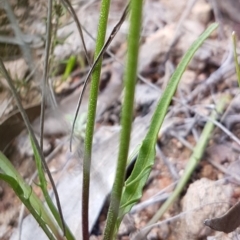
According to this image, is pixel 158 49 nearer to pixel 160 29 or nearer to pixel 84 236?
pixel 160 29

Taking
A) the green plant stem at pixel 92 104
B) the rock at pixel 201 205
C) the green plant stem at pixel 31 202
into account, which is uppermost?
the green plant stem at pixel 92 104

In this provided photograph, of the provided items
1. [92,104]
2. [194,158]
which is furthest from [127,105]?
[194,158]

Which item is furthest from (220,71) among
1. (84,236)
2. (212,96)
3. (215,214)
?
(84,236)

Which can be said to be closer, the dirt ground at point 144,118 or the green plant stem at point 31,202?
the green plant stem at point 31,202

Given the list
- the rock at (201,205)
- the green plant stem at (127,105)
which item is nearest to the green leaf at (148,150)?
Answer: the green plant stem at (127,105)

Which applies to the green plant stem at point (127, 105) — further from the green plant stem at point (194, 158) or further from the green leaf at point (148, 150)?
the green plant stem at point (194, 158)

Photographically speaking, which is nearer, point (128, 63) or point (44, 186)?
point (128, 63)
